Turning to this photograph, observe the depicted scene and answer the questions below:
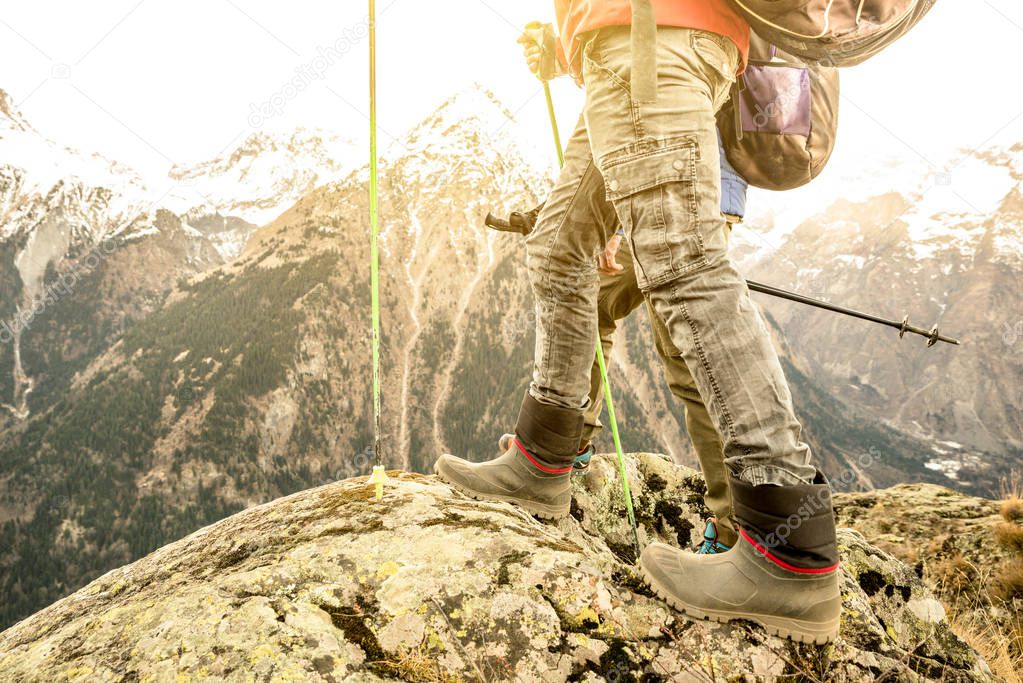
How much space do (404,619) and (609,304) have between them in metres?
2.55

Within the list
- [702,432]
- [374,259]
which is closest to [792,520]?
[702,432]

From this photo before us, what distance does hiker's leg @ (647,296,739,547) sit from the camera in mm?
2971

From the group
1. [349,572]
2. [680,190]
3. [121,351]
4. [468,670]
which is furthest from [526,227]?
[121,351]

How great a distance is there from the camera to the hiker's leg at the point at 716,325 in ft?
6.39

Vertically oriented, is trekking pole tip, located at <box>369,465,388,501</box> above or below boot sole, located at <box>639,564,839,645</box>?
above

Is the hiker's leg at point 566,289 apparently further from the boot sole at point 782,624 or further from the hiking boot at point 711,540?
the boot sole at point 782,624

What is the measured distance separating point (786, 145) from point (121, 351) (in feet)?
594

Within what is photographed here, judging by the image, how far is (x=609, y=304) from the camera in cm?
395

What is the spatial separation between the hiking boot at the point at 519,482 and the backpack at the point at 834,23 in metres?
2.19

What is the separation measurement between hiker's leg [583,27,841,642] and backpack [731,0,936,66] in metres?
0.22

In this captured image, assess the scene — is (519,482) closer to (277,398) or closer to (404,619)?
(404,619)

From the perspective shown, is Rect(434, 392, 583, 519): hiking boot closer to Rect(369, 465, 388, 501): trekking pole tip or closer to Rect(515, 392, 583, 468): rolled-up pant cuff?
Rect(515, 392, 583, 468): rolled-up pant cuff

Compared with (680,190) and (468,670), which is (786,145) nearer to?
(680,190)

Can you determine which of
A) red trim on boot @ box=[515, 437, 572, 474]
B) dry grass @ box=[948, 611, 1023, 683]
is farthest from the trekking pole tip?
dry grass @ box=[948, 611, 1023, 683]
